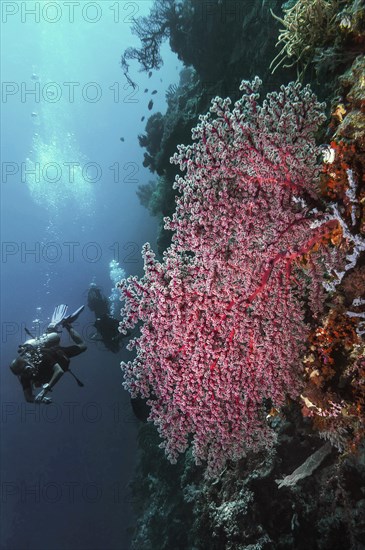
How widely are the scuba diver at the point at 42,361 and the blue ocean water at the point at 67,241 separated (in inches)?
377

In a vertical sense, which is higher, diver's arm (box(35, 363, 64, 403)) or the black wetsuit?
the black wetsuit

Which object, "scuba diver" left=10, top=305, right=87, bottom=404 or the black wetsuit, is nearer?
"scuba diver" left=10, top=305, right=87, bottom=404

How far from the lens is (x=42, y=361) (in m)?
6.20

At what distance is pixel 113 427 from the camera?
1065 inches

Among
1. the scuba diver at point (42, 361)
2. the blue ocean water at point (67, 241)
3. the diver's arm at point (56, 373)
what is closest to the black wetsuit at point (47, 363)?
the scuba diver at point (42, 361)

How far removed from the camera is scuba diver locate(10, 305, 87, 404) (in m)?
5.77

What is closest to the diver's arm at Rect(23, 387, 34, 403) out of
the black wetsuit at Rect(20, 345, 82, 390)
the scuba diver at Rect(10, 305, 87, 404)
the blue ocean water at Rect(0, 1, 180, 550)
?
the scuba diver at Rect(10, 305, 87, 404)

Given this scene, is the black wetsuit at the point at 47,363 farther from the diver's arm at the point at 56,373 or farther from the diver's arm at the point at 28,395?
the diver's arm at the point at 56,373

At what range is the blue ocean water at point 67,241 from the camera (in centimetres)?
2569

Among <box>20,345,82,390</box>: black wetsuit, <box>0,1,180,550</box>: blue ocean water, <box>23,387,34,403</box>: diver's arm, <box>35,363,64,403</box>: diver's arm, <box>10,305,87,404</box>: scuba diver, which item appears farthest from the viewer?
<box>0,1,180,550</box>: blue ocean water

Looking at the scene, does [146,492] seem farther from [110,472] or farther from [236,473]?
[236,473]

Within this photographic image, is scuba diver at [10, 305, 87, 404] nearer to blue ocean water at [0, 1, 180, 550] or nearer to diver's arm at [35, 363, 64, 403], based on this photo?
diver's arm at [35, 363, 64, 403]

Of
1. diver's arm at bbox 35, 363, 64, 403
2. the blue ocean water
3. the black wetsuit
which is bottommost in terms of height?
diver's arm at bbox 35, 363, 64, 403

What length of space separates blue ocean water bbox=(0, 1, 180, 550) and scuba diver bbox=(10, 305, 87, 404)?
9.58 m
